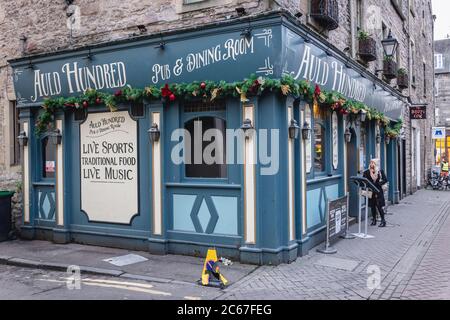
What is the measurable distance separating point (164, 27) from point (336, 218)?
521 centimetres

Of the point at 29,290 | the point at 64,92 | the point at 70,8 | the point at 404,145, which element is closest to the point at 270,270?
the point at 29,290

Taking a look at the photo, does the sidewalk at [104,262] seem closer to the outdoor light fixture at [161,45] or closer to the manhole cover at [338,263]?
the manhole cover at [338,263]

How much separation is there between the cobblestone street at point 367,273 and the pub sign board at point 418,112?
9372mm

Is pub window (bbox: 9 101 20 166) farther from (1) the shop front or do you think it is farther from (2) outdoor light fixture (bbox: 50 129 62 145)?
(2) outdoor light fixture (bbox: 50 129 62 145)

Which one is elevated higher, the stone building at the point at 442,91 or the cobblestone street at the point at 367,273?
the stone building at the point at 442,91

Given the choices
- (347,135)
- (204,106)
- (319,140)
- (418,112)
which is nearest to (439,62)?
(418,112)

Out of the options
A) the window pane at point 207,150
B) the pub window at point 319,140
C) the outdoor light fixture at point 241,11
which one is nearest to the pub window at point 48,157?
the window pane at point 207,150

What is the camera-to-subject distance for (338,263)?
7523 millimetres

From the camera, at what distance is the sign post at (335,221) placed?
330 inches

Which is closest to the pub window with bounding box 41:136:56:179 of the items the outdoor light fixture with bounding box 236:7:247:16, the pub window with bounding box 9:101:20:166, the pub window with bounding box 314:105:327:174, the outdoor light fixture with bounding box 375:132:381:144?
the pub window with bounding box 9:101:20:166

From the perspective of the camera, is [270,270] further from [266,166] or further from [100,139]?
[100,139]

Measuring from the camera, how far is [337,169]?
35.3 feet
